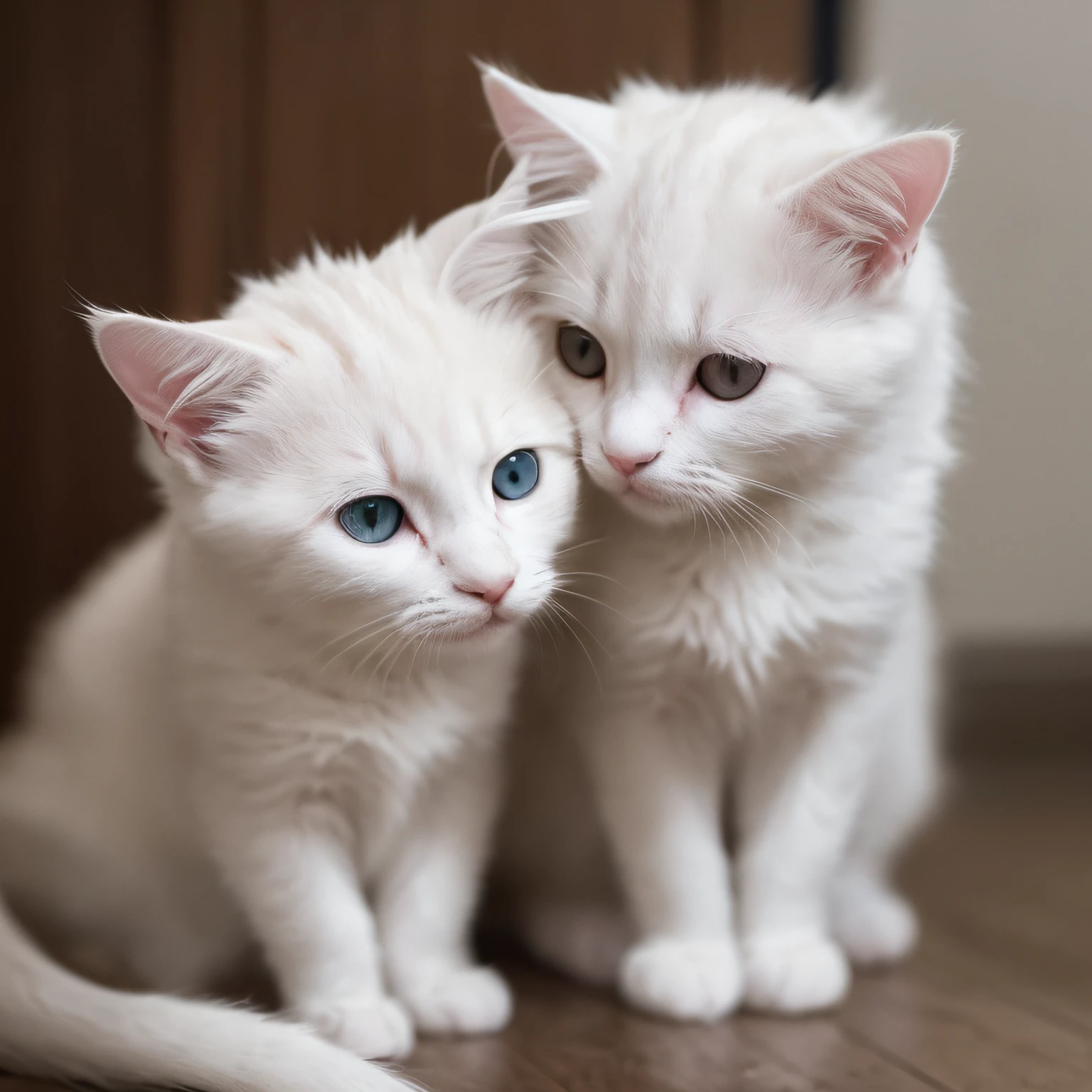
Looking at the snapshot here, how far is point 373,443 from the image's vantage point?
0.98 meters

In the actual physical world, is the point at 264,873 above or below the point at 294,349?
below

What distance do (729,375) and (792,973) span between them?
0.55 meters

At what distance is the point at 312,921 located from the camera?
1052mm

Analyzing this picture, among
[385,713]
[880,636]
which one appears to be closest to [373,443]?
[385,713]

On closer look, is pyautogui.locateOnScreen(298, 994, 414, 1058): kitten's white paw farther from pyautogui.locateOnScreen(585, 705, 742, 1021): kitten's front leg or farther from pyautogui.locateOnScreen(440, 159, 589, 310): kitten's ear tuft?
pyautogui.locateOnScreen(440, 159, 589, 310): kitten's ear tuft

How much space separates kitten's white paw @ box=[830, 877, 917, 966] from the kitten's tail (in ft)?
2.01

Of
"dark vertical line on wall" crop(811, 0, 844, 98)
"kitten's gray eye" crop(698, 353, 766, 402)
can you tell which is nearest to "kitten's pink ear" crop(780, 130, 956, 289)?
"kitten's gray eye" crop(698, 353, 766, 402)

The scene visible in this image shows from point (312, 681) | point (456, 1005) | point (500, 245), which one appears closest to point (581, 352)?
point (500, 245)

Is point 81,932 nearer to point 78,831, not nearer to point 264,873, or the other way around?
point 78,831

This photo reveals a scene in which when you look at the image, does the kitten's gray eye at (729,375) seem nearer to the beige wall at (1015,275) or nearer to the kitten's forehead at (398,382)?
the kitten's forehead at (398,382)

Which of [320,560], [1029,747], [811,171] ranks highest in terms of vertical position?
[811,171]

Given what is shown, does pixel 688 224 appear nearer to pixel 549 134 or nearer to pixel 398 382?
pixel 549 134

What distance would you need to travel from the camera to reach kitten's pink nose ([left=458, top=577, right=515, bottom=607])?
0.96 meters

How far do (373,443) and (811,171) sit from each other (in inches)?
16.8
